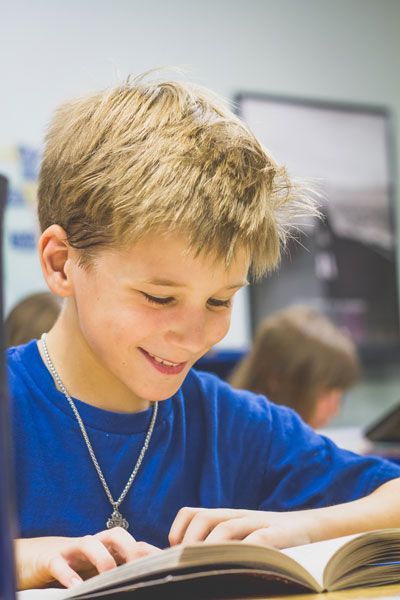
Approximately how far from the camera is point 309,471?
3.47ft

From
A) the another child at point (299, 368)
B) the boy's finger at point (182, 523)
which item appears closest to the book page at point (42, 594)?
the boy's finger at point (182, 523)

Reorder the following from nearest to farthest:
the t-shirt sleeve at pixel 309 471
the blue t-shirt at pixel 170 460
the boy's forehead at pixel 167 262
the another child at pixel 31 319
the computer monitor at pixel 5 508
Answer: the computer monitor at pixel 5 508 < the boy's forehead at pixel 167 262 < the blue t-shirt at pixel 170 460 < the t-shirt sleeve at pixel 309 471 < the another child at pixel 31 319

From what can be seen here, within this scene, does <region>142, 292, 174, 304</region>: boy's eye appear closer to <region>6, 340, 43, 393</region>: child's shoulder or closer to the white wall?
<region>6, 340, 43, 393</region>: child's shoulder

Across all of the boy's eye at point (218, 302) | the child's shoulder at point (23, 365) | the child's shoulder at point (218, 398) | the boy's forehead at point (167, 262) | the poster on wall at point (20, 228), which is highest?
the poster on wall at point (20, 228)

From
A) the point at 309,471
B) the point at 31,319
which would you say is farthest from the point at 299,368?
the point at 309,471

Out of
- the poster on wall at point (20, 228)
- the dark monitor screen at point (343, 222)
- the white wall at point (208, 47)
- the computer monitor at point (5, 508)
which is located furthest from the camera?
the dark monitor screen at point (343, 222)

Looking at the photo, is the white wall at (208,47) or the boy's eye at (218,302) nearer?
the boy's eye at (218,302)

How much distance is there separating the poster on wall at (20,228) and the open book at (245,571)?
2071 mm

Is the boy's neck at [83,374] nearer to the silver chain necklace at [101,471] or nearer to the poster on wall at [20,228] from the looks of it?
the silver chain necklace at [101,471]

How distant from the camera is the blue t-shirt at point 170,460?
3.07 ft

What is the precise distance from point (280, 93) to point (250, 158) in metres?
2.54

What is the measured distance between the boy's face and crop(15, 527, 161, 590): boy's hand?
0.63 ft

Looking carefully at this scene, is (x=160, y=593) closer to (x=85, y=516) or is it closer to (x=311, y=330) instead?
(x=85, y=516)

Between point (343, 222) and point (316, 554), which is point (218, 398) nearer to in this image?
point (316, 554)
